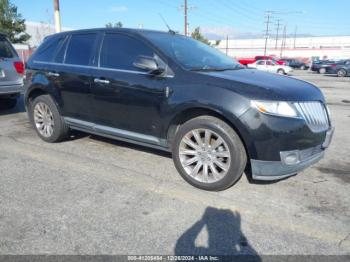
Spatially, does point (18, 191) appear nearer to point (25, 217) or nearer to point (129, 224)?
point (25, 217)

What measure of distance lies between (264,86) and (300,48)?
84.6 m

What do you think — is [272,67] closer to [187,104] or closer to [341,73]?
[341,73]

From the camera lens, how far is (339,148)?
228 inches

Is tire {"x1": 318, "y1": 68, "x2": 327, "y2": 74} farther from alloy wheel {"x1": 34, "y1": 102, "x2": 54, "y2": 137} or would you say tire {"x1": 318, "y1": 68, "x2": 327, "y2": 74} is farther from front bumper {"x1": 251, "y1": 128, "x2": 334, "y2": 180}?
front bumper {"x1": 251, "y1": 128, "x2": 334, "y2": 180}

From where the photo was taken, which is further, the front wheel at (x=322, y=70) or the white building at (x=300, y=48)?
the white building at (x=300, y=48)

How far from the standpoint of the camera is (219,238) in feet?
9.88

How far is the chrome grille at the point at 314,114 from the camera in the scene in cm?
369

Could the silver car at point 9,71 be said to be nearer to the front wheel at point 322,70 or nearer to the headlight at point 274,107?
the headlight at point 274,107

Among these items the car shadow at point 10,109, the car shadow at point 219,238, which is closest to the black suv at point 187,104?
the car shadow at point 219,238

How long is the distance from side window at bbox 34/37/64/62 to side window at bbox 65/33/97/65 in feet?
1.17

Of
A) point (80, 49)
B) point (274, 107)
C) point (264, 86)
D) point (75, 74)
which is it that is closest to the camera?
point (274, 107)

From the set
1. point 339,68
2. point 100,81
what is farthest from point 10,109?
point 339,68

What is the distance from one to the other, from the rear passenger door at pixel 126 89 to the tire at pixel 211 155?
463mm

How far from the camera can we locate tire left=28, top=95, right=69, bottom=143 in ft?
18.2
